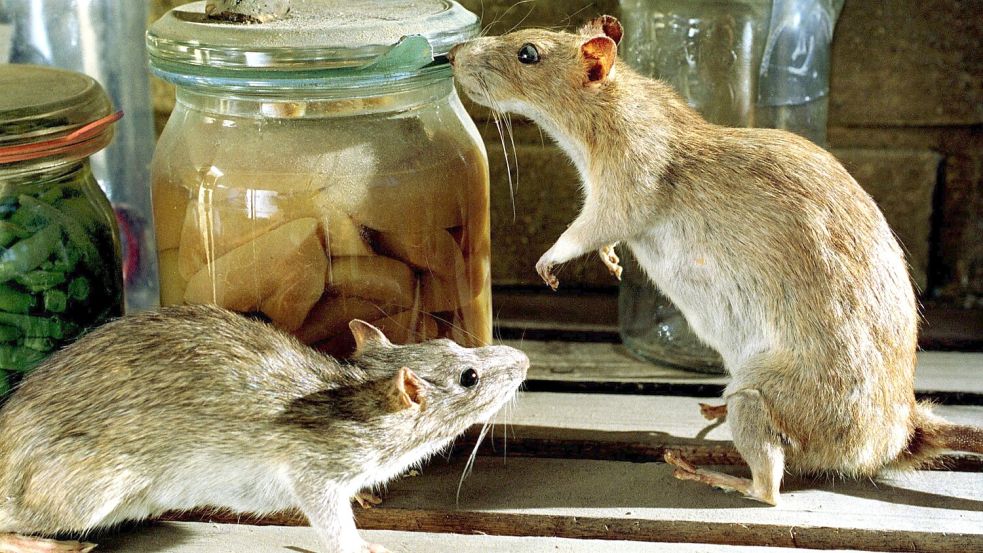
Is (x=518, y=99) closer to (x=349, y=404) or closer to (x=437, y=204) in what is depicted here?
(x=437, y=204)

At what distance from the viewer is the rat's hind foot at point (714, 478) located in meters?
1.54

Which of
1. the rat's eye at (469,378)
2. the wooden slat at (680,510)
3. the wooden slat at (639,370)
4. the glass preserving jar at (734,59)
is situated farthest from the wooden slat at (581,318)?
the rat's eye at (469,378)

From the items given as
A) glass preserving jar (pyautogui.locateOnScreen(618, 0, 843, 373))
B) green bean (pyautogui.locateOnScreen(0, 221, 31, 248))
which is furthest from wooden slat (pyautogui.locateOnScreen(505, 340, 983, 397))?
green bean (pyautogui.locateOnScreen(0, 221, 31, 248))

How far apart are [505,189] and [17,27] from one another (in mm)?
955

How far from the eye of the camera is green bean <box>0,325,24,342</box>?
4.91ft

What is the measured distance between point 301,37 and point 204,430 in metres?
0.49

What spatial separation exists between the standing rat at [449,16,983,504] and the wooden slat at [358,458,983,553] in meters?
0.04

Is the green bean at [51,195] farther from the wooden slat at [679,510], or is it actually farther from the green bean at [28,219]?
the wooden slat at [679,510]

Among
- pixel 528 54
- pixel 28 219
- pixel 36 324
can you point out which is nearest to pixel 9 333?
pixel 36 324

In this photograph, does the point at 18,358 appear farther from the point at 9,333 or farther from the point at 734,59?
the point at 734,59

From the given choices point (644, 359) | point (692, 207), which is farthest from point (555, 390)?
point (692, 207)

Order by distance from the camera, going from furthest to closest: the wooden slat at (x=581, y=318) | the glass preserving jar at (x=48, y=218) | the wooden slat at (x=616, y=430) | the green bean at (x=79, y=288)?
the wooden slat at (x=581, y=318)
the wooden slat at (x=616, y=430)
the green bean at (x=79, y=288)
the glass preserving jar at (x=48, y=218)

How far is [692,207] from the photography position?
5.01ft

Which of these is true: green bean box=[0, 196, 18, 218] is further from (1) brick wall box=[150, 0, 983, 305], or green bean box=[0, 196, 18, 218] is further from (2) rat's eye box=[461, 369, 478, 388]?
(1) brick wall box=[150, 0, 983, 305]
